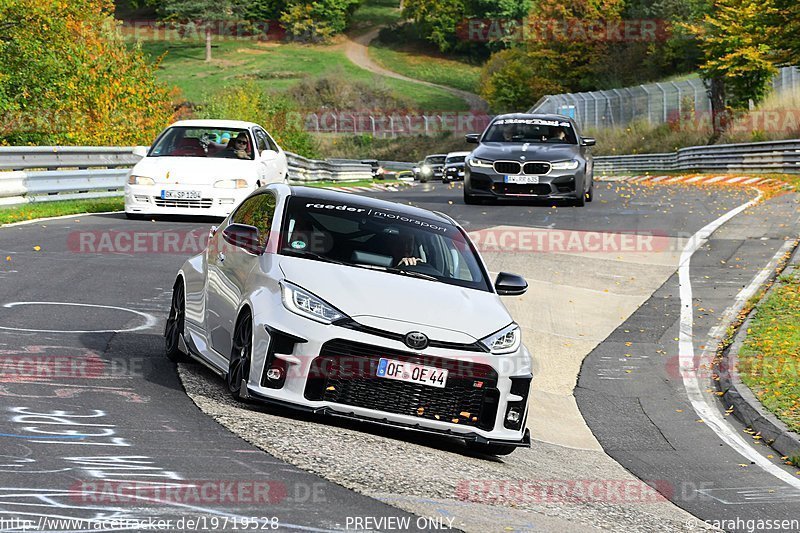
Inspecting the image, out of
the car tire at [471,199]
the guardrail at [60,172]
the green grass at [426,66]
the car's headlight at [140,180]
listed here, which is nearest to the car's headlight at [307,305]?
the car's headlight at [140,180]

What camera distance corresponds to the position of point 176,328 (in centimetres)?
961

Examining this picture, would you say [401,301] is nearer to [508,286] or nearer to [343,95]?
[508,286]

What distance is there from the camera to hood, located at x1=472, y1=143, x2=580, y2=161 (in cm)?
2366

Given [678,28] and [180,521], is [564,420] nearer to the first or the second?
[180,521]

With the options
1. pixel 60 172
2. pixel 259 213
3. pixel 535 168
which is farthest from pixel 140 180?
pixel 259 213

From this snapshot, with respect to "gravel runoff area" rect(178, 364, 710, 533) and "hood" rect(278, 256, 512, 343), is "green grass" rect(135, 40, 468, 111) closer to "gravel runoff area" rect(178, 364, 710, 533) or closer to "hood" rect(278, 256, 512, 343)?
"hood" rect(278, 256, 512, 343)

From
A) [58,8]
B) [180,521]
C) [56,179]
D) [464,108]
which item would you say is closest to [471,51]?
[464,108]

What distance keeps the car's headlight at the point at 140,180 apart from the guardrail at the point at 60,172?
2.12 meters

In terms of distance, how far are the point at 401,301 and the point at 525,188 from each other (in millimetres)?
16138

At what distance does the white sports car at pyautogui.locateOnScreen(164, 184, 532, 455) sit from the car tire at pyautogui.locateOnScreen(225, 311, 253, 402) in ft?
0.04

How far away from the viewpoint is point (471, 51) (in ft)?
453

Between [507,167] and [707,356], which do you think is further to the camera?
[507,167]
